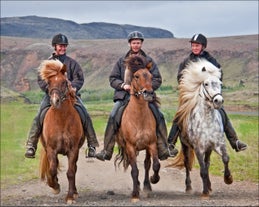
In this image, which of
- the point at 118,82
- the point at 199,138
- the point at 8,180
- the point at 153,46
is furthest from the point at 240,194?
the point at 153,46

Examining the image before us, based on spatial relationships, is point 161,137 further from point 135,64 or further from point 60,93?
point 60,93

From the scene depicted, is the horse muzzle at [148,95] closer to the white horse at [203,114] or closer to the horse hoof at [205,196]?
the white horse at [203,114]

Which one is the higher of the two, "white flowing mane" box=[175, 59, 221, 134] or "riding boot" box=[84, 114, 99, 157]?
"white flowing mane" box=[175, 59, 221, 134]

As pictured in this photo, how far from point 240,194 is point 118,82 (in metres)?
3.42

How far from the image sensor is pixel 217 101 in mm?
10594

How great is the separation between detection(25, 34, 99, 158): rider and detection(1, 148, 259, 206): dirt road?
1.02m

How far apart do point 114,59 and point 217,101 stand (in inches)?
3813

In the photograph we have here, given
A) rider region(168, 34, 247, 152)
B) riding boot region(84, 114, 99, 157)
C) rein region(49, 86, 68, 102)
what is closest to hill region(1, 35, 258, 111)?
rider region(168, 34, 247, 152)

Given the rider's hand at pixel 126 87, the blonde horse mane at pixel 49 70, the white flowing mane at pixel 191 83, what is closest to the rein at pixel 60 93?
the blonde horse mane at pixel 49 70

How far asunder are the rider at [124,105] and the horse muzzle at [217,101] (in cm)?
115

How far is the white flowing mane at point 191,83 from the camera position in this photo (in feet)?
36.9

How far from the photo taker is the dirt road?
34.7 ft

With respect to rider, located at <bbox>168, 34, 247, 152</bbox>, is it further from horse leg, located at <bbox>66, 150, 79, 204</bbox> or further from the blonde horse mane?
the blonde horse mane

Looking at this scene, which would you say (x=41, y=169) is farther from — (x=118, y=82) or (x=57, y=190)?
(x=118, y=82)
